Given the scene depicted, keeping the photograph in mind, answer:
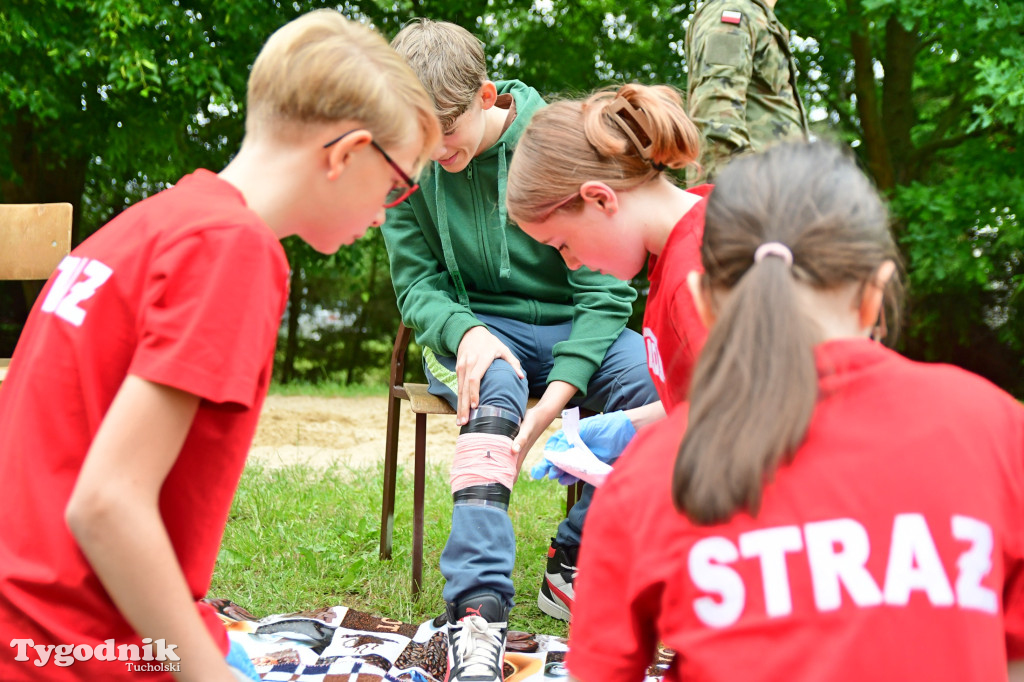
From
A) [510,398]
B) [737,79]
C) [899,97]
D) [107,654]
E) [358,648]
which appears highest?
[899,97]

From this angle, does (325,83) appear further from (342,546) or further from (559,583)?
(342,546)

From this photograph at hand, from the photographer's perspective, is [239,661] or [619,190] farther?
[619,190]

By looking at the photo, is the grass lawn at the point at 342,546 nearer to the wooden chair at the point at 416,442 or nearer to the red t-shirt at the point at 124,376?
the wooden chair at the point at 416,442

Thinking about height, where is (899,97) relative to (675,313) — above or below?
above

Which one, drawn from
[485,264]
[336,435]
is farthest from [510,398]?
[336,435]

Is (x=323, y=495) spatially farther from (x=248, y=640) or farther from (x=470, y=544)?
(x=470, y=544)

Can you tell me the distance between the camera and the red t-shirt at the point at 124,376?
97 centimetres

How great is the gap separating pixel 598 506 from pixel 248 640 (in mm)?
1577

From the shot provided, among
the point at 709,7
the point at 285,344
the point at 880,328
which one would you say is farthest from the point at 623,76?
the point at 880,328

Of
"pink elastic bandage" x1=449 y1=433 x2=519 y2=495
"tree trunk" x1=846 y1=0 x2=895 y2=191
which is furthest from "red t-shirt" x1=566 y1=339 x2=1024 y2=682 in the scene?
"tree trunk" x1=846 y1=0 x2=895 y2=191

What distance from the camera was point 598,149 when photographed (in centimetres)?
172

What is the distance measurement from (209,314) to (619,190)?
98cm

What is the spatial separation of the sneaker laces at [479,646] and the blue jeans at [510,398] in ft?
0.24

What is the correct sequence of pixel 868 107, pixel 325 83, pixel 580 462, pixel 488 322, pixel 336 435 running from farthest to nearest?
pixel 868 107 < pixel 336 435 < pixel 488 322 < pixel 580 462 < pixel 325 83
